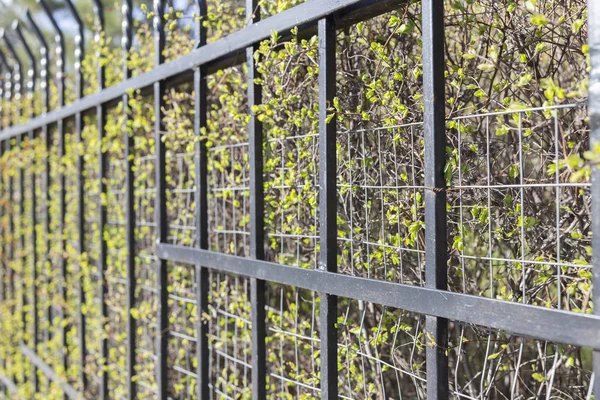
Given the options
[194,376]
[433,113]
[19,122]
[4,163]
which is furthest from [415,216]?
[4,163]

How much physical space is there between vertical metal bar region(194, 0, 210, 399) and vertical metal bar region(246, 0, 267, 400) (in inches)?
15.7

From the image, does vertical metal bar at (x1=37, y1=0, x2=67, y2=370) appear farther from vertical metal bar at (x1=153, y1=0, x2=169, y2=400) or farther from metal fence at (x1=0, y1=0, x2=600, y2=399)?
vertical metal bar at (x1=153, y1=0, x2=169, y2=400)

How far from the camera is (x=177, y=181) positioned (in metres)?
3.50

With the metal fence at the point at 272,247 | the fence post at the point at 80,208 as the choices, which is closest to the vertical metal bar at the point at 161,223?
the metal fence at the point at 272,247

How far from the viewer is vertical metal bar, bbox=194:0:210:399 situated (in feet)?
9.41

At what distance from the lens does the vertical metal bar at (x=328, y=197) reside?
2141 mm

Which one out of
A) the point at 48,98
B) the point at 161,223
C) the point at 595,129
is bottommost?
the point at 161,223

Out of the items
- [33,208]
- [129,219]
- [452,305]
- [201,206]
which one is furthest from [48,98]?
[452,305]

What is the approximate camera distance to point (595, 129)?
1438 millimetres

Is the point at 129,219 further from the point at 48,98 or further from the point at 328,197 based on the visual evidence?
the point at 48,98

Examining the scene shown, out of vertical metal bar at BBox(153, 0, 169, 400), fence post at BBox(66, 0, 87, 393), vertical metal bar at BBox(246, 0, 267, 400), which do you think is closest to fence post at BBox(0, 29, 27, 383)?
fence post at BBox(66, 0, 87, 393)

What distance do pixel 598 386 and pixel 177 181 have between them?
8.07ft

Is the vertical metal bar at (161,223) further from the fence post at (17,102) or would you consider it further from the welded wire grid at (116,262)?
the fence post at (17,102)

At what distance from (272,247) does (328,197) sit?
64 centimetres
